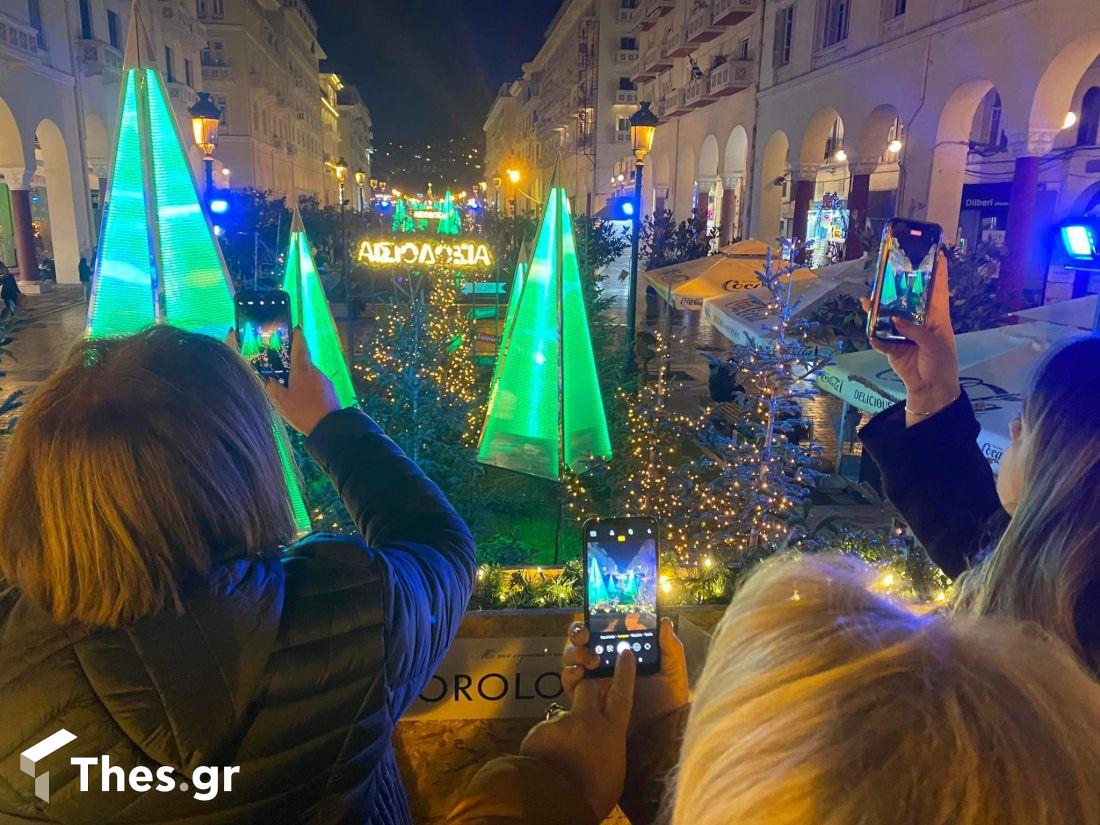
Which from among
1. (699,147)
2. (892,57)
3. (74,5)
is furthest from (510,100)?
(892,57)

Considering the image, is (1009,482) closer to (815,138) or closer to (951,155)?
(951,155)

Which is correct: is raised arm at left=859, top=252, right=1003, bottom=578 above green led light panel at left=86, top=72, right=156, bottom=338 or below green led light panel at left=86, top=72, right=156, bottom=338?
below

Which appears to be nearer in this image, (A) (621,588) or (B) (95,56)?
(A) (621,588)

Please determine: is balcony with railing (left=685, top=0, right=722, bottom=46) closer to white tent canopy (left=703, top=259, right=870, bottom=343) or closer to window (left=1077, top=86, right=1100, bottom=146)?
window (left=1077, top=86, right=1100, bottom=146)

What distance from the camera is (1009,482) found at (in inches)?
61.6

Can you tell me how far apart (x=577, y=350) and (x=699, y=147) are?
85.0 ft

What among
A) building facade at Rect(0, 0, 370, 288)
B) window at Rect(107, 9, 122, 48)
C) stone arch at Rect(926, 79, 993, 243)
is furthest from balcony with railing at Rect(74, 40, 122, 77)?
Answer: stone arch at Rect(926, 79, 993, 243)

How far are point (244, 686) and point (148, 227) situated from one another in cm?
297

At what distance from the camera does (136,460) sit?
46.4 inches

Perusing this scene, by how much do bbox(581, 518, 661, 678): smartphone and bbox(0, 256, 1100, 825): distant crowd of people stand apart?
291 mm

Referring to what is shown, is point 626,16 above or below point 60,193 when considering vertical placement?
above

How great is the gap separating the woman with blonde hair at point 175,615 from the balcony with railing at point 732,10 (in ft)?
80.9

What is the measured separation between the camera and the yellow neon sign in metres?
10.4

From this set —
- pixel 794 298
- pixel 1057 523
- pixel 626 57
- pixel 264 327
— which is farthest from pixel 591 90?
pixel 1057 523
